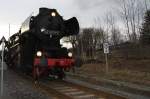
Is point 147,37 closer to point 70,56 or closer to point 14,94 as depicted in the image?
point 70,56

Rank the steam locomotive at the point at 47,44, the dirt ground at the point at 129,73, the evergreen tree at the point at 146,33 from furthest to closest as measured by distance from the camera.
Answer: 1. the evergreen tree at the point at 146,33
2. the dirt ground at the point at 129,73
3. the steam locomotive at the point at 47,44

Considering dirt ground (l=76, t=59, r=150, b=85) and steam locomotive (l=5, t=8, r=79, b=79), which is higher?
steam locomotive (l=5, t=8, r=79, b=79)

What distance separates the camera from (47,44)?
1834 centimetres

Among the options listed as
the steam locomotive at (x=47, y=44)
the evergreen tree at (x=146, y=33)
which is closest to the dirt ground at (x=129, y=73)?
the steam locomotive at (x=47, y=44)

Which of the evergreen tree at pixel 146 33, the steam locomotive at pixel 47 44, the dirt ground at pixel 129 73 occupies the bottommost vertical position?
the dirt ground at pixel 129 73

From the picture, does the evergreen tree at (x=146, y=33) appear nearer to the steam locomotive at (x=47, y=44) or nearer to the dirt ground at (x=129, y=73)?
the dirt ground at (x=129, y=73)

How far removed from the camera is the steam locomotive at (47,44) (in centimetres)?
1741

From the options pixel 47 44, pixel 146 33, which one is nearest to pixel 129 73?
pixel 47 44

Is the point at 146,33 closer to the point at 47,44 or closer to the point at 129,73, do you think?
the point at 129,73

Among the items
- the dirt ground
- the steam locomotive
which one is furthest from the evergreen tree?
the steam locomotive

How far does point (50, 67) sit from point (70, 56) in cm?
174

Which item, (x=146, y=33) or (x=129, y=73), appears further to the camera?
(x=146, y=33)

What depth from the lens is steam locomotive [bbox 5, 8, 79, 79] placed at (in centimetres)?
1741

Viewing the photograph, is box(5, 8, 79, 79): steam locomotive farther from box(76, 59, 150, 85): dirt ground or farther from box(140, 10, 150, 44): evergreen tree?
box(140, 10, 150, 44): evergreen tree
